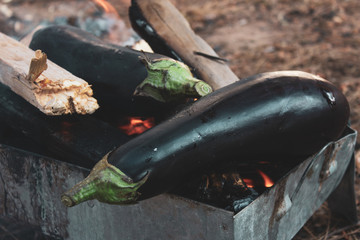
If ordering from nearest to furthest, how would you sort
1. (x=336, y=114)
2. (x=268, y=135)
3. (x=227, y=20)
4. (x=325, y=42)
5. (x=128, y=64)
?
(x=268, y=135) → (x=336, y=114) → (x=128, y=64) → (x=325, y=42) → (x=227, y=20)

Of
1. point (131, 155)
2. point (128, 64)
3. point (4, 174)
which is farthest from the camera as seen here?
point (4, 174)

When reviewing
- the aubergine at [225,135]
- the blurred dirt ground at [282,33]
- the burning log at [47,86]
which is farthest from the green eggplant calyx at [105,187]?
the blurred dirt ground at [282,33]

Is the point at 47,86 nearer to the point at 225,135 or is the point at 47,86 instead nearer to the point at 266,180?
the point at 225,135

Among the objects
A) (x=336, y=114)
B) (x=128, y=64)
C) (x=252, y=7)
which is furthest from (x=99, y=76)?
(x=252, y=7)

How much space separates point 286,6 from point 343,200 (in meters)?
3.27

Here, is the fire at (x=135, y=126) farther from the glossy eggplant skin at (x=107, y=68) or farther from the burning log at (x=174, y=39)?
the burning log at (x=174, y=39)

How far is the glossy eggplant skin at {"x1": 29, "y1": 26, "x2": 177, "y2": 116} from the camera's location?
1729 millimetres

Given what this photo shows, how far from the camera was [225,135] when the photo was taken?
4.62 feet

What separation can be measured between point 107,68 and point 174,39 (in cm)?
48

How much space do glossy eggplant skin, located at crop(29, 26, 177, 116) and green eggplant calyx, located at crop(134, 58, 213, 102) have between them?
0.04m

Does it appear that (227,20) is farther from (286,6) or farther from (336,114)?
(336,114)

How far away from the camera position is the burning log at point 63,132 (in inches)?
64.4

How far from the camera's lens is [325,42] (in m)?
4.28

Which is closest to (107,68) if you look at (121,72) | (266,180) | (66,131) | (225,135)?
(121,72)
